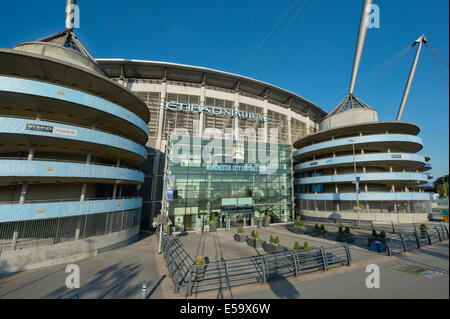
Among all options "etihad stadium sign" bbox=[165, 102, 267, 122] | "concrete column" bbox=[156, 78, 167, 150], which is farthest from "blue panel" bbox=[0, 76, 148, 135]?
"etihad stadium sign" bbox=[165, 102, 267, 122]

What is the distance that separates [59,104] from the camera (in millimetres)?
15055

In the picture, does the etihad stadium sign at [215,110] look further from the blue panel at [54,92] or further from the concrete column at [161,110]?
the blue panel at [54,92]

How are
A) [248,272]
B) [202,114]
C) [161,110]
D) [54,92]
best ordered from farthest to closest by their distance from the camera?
[202,114]
[161,110]
[54,92]
[248,272]

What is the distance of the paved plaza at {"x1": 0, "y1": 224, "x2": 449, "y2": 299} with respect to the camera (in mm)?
8102

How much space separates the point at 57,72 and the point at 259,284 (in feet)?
70.4

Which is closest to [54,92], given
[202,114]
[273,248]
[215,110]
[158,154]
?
[158,154]

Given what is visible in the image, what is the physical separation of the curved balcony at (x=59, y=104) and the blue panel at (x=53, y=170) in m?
4.87

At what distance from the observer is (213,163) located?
91.7ft

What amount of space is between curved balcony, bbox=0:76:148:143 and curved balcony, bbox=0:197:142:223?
7.72 metres

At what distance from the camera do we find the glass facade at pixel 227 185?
2580 cm

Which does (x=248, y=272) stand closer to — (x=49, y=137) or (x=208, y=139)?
(x=49, y=137)

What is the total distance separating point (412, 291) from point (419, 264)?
18.0 ft

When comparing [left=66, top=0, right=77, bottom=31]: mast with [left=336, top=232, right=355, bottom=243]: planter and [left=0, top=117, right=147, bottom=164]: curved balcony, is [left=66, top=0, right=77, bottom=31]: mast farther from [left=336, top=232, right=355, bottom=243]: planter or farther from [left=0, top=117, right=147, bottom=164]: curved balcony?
[left=336, top=232, right=355, bottom=243]: planter
